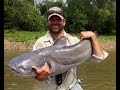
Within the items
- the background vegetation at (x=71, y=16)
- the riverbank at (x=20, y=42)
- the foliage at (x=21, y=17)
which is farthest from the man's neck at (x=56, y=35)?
the foliage at (x=21, y=17)

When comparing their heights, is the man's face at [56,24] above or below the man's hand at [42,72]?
above

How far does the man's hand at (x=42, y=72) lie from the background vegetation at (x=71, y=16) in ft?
133

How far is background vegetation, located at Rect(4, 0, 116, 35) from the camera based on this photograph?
4800 cm

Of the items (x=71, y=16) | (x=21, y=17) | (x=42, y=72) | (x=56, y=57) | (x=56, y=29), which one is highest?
(x=71, y=16)

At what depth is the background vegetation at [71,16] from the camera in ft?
157

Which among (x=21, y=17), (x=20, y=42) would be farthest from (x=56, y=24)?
(x=21, y=17)

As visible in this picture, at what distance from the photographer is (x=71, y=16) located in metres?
56.5

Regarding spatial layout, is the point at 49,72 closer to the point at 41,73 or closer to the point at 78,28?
the point at 41,73

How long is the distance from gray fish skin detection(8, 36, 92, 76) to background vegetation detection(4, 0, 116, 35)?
132ft

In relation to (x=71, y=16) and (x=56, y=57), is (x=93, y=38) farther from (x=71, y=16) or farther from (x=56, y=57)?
(x=71, y=16)

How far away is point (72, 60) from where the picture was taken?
4371mm

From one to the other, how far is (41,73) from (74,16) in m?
52.5

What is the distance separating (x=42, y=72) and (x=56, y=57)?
0.94ft

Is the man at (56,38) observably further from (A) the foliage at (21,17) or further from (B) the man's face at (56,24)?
(A) the foliage at (21,17)
